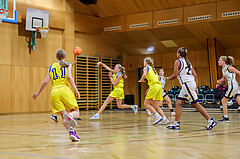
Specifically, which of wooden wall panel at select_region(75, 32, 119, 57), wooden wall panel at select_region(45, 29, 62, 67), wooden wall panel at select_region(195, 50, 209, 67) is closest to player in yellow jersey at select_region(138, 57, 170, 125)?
wooden wall panel at select_region(45, 29, 62, 67)

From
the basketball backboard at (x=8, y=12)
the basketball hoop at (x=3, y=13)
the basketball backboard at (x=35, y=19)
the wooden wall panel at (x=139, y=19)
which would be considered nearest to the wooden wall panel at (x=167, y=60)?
the wooden wall panel at (x=139, y=19)

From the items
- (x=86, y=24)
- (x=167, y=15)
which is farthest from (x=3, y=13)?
(x=167, y=15)

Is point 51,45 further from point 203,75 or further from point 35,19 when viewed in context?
point 203,75

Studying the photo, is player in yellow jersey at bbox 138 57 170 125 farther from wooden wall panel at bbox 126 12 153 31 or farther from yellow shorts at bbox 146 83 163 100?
wooden wall panel at bbox 126 12 153 31

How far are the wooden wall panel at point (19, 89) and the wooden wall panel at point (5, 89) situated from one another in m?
0.18

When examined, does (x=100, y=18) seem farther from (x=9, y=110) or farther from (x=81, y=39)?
(x=9, y=110)

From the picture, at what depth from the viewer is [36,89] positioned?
15078 mm

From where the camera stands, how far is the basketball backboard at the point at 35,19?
14242 mm

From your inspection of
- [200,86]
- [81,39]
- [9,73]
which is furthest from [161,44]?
[9,73]

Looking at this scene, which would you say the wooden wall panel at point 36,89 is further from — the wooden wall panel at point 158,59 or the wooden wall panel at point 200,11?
the wooden wall panel at point 200,11

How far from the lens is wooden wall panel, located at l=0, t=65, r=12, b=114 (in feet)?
46.0

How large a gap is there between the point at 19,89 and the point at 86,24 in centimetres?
482

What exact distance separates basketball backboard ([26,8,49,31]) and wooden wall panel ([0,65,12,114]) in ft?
6.27

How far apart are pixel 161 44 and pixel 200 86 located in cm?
293
